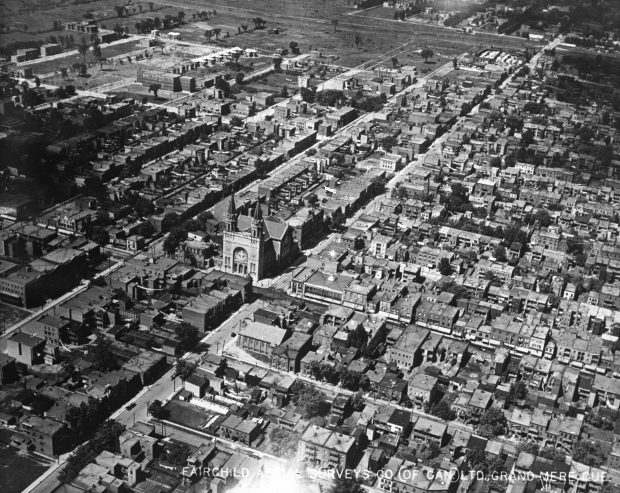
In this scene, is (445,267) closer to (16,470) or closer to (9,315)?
(9,315)

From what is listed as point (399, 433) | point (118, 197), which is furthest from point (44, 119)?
point (399, 433)

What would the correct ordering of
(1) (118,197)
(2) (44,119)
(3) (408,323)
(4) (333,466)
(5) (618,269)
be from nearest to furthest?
(4) (333,466), (3) (408,323), (5) (618,269), (1) (118,197), (2) (44,119)

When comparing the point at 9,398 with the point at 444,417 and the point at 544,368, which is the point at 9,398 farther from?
the point at 544,368

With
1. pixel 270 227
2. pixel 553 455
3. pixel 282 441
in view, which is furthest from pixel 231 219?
pixel 553 455

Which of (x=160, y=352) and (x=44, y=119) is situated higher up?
(x=44, y=119)

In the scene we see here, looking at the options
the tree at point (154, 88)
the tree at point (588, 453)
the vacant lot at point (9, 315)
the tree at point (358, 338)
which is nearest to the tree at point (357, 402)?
the tree at point (358, 338)

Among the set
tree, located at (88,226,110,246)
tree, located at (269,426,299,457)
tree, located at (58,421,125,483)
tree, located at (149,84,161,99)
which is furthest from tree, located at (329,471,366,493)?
tree, located at (149,84,161,99)
